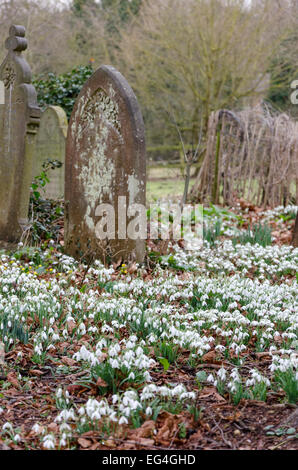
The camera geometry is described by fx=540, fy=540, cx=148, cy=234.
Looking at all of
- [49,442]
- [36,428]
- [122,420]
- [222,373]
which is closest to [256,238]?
[222,373]

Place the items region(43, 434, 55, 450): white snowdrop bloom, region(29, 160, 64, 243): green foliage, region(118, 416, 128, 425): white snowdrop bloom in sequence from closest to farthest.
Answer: region(43, 434, 55, 450): white snowdrop bloom, region(118, 416, 128, 425): white snowdrop bloom, region(29, 160, 64, 243): green foliage

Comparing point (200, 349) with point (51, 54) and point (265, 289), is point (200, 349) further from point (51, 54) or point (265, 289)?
point (51, 54)

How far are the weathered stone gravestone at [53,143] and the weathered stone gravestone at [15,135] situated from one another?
88.0 inches

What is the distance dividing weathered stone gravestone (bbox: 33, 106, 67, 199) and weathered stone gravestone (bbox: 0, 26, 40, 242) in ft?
7.33

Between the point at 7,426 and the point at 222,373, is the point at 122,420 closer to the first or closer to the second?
the point at 7,426

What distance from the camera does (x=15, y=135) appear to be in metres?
7.08

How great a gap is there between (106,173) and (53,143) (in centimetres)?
386

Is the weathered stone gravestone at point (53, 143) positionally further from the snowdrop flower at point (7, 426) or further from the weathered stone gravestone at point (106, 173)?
the snowdrop flower at point (7, 426)

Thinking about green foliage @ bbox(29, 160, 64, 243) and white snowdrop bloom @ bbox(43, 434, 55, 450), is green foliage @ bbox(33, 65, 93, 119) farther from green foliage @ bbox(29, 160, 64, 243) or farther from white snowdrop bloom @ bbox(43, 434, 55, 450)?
white snowdrop bloom @ bbox(43, 434, 55, 450)

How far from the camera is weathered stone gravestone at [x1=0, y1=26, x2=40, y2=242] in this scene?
6.96 metres

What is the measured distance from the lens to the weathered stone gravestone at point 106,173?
19.9ft

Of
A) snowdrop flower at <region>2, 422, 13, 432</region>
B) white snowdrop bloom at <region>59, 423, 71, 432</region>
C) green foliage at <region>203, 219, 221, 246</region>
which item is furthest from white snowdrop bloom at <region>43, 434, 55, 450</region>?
green foliage at <region>203, 219, 221, 246</region>

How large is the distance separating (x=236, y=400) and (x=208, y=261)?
3.87m
